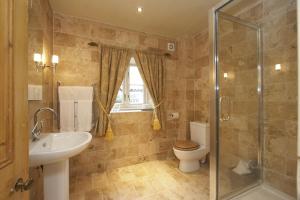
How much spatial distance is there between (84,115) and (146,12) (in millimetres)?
1660

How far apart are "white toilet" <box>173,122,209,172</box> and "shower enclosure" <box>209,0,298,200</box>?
0.54 meters

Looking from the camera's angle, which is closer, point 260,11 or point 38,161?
point 38,161

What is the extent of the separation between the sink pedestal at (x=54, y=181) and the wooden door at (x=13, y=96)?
2.50 ft

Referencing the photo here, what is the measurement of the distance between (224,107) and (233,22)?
3.35 feet

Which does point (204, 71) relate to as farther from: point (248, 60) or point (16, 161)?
point (16, 161)

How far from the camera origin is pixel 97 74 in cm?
240

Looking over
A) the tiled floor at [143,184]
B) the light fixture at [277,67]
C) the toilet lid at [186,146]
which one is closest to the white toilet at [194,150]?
the toilet lid at [186,146]

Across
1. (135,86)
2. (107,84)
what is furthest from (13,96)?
(135,86)

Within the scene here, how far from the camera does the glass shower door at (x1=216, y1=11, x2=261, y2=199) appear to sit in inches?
72.2

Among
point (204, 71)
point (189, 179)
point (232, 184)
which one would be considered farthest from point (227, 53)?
point (189, 179)

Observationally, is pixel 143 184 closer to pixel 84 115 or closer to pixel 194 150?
pixel 194 150

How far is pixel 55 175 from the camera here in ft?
4.43

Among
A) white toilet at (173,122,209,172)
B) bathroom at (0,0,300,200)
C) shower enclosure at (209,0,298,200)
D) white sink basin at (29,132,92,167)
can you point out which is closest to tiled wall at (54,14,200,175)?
bathroom at (0,0,300,200)

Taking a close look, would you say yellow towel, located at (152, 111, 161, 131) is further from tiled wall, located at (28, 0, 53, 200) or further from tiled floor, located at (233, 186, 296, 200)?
tiled wall, located at (28, 0, 53, 200)
